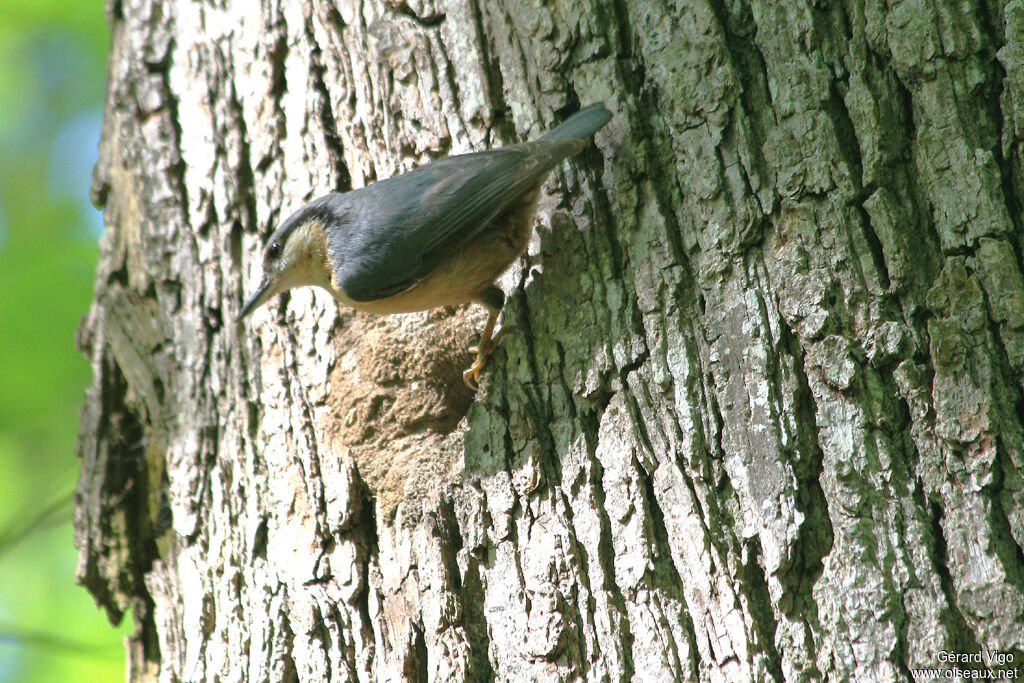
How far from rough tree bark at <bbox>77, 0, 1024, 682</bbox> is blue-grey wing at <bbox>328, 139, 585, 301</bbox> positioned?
0.16m

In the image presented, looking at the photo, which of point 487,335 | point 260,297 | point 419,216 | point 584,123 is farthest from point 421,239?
point 584,123

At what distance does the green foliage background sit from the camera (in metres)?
4.05

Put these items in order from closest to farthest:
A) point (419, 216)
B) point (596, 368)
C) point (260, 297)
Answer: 1. point (596, 368)
2. point (419, 216)
3. point (260, 297)

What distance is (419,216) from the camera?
2.78 m

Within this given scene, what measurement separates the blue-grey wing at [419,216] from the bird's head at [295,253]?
57 millimetres

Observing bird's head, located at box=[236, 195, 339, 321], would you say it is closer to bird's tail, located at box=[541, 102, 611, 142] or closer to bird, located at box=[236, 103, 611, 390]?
bird, located at box=[236, 103, 611, 390]

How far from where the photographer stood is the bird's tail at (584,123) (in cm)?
235

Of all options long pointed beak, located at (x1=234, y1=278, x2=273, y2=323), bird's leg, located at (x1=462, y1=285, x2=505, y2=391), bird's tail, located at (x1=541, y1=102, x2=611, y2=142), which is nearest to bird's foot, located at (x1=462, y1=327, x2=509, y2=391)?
bird's leg, located at (x1=462, y1=285, x2=505, y2=391)

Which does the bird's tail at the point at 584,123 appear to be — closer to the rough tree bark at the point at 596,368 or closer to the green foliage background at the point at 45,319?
the rough tree bark at the point at 596,368

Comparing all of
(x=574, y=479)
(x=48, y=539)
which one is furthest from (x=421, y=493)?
(x=48, y=539)

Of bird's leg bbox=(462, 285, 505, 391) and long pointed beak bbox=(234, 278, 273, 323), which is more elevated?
long pointed beak bbox=(234, 278, 273, 323)

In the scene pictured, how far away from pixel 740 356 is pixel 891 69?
785 mm

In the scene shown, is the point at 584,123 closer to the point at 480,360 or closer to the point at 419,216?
the point at 419,216

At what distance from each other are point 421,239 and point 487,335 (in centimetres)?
41
